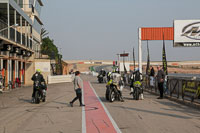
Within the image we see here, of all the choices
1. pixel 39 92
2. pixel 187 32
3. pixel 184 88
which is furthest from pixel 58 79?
pixel 184 88

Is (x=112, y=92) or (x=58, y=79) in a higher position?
(x=112, y=92)

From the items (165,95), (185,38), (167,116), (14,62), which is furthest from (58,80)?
(167,116)

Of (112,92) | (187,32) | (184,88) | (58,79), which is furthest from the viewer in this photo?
(58,79)

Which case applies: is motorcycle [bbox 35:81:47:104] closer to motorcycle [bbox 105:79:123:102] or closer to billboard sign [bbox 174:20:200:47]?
motorcycle [bbox 105:79:123:102]

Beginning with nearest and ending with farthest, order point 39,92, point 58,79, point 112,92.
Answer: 1. point 39,92
2. point 112,92
3. point 58,79

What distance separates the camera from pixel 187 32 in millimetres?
28484

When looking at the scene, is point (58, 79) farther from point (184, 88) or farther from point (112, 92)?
point (184, 88)

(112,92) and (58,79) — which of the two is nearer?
(112,92)

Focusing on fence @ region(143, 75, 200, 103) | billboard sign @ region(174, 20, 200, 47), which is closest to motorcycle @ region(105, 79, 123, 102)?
fence @ region(143, 75, 200, 103)

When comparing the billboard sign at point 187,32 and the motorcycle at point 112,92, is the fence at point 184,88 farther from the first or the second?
the billboard sign at point 187,32

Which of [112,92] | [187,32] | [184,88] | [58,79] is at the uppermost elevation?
[187,32]

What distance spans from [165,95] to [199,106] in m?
5.84

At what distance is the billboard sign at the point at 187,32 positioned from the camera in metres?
28.3

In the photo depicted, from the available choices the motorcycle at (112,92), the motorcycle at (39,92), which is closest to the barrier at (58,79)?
the motorcycle at (39,92)
